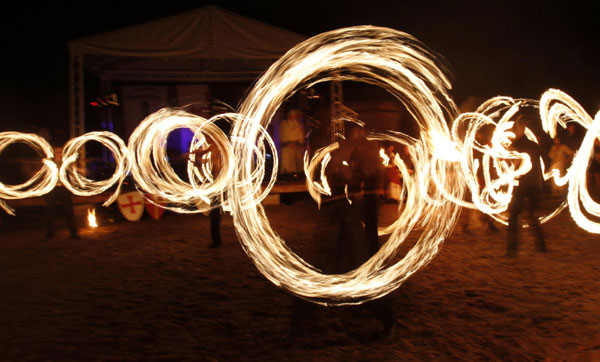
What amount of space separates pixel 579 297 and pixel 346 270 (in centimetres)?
261

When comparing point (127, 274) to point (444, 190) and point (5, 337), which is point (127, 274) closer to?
point (5, 337)

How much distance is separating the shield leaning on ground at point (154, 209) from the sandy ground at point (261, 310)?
11.5 ft

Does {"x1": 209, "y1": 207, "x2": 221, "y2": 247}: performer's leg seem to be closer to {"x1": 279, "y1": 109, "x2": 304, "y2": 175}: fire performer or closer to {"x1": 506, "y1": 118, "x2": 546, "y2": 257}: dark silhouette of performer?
{"x1": 506, "y1": 118, "x2": 546, "y2": 257}: dark silhouette of performer

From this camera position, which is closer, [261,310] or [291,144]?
[261,310]

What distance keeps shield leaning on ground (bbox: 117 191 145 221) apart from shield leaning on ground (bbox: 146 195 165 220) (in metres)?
0.19

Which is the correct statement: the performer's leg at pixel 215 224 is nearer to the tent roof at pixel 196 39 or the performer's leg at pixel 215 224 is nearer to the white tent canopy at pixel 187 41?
the white tent canopy at pixel 187 41

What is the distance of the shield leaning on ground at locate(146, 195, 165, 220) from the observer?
1138 cm

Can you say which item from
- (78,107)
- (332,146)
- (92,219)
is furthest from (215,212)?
(78,107)

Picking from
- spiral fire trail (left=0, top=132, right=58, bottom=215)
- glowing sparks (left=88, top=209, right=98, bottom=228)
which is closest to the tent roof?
spiral fire trail (left=0, top=132, right=58, bottom=215)

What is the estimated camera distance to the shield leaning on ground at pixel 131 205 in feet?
36.3

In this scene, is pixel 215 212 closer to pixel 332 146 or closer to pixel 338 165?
pixel 332 146

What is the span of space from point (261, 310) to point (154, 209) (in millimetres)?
7305

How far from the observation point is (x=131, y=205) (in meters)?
11.1

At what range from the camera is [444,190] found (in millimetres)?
9664
